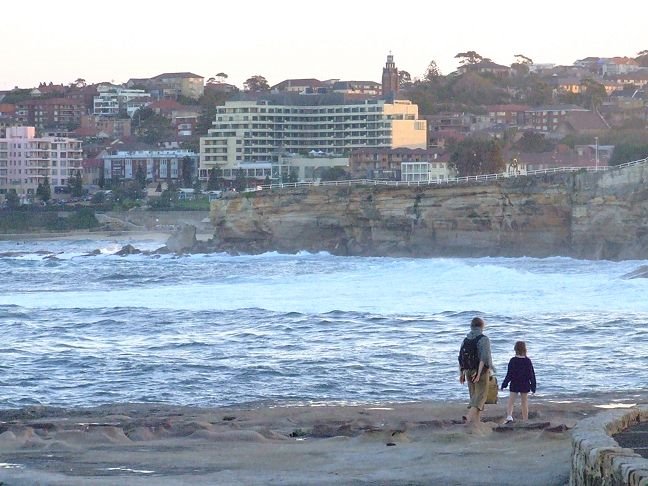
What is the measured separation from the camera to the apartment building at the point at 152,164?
4954 inches

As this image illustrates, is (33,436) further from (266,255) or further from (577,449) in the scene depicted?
(266,255)

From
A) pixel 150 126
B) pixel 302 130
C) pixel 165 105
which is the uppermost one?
pixel 165 105

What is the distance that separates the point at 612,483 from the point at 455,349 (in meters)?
14.6

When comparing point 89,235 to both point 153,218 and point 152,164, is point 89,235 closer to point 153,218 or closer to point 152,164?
point 153,218

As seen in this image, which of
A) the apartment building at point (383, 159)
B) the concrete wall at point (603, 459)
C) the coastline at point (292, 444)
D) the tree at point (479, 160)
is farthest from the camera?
the apartment building at point (383, 159)

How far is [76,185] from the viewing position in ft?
386

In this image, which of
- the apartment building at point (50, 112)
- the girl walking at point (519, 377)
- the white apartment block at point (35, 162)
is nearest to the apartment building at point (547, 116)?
the white apartment block at point (35, 162)

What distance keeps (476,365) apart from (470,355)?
11cm

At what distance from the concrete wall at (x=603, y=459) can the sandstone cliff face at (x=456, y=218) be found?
39.1 m

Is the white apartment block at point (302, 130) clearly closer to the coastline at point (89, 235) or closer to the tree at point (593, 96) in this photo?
the tree at point (593, 96)

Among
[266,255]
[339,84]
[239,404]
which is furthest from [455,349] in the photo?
[339,84]

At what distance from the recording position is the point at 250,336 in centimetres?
2588

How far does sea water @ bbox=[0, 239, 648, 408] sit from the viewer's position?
63.2 feet

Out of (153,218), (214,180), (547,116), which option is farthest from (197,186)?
(547,116)
